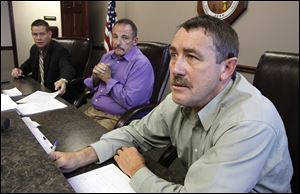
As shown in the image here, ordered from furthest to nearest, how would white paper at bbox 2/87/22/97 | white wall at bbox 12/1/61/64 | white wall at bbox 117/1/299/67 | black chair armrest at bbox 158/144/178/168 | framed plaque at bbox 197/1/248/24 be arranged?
1. white wall at bbox 12/1/61/64
2. framed plaque at bbox 197/1/248/24
3. white wall at bbox 117/1/299/67
4. white paper at bbox 2/87/22/97
5. black chair armrest at bbox 158/144/178/168

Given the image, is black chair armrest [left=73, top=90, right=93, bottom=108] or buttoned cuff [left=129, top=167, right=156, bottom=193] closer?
buttoned cuff [left=129, top=167, right=156, bottom=193]

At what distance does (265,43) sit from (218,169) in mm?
1896

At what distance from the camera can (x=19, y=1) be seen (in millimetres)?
5816

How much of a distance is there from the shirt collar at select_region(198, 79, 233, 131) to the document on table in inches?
12.3

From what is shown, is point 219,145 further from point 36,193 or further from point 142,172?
point 36,193

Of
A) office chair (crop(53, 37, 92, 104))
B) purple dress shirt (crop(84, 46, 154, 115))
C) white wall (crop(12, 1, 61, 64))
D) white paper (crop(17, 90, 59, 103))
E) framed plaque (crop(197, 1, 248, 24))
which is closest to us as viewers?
white paper (crop(17, 90, 59, 103))

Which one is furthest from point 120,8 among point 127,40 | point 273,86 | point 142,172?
point 142,172

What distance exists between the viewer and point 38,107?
4.73 ft

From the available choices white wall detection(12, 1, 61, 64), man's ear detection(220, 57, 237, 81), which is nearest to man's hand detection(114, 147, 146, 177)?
man's ear detection(220, 57, 237, 81)

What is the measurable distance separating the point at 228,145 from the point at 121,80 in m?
1.31

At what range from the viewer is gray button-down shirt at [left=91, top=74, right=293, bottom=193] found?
0.68 m

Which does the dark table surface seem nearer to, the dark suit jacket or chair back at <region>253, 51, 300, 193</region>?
chair back at <region>253, 51, 300, 193</region>

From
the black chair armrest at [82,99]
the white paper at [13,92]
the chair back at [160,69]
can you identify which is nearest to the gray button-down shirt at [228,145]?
the chair back at [160,69]

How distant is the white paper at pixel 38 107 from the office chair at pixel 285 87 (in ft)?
3.38
